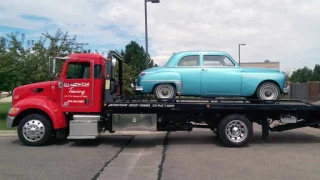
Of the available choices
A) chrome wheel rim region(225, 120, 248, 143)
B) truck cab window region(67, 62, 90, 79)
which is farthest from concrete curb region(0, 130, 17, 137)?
chrome wheel rim region(225, 120, 248, 143)

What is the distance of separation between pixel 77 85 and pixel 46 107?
1022 millimetres

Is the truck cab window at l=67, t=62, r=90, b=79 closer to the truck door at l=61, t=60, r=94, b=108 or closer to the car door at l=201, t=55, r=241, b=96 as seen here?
the truck door at l=61, t=60, r=94, b=108

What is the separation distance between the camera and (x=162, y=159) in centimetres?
884

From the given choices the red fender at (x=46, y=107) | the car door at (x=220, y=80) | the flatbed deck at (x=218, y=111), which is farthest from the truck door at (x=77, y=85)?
the car door at (x=220, y=80)

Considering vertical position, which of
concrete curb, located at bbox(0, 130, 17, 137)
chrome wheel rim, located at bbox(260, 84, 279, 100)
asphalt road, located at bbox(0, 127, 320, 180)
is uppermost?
chrome wheel rim, located at bbox(260, 84, 279, 100)

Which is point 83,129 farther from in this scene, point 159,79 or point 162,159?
point 162,159

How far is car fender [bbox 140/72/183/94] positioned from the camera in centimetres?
1091

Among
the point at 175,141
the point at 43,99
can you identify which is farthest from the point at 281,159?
the point at 43,99

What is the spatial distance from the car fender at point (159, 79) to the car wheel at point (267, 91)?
2.29 m

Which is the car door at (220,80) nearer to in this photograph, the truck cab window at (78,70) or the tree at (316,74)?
the truck cab window at (78,70)

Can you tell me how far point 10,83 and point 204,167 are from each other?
11.2 metres

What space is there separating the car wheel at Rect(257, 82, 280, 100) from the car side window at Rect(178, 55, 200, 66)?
1.96 metres

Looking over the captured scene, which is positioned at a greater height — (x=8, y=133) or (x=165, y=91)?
(x=165, y=91)

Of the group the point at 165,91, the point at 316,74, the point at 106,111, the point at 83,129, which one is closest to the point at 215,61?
the point at 165,91
